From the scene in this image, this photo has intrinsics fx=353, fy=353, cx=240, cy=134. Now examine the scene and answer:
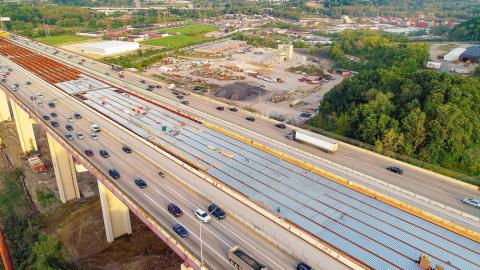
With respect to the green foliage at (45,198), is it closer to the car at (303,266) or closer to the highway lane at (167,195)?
the highway lane at (167,195)

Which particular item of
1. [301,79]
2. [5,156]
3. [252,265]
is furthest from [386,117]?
[5,156]

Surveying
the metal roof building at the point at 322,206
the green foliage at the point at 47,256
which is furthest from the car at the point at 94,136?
the green foliage at the point at 47,256

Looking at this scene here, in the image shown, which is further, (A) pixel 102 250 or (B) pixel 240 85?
(B) pixel 240 85

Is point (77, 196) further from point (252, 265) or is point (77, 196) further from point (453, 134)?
point (453, 134)

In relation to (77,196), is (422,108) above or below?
above

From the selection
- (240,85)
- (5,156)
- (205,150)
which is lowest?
(5,156)

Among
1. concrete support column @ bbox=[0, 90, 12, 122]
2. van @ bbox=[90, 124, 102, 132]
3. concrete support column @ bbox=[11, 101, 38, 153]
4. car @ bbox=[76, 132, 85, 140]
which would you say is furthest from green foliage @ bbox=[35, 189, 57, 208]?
concrete support column @ bbox=[0, 90, 12, 122]
